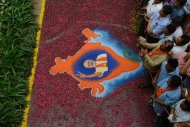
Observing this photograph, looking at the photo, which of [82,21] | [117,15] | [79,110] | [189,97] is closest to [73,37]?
[82,21]

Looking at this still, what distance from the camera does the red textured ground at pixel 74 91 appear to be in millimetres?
8117

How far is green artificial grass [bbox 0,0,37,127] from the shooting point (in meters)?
8.02

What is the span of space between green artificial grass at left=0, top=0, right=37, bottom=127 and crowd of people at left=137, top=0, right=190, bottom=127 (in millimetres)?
2436

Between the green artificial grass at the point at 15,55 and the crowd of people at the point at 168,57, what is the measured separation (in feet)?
7.99

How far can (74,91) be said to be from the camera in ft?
27.9

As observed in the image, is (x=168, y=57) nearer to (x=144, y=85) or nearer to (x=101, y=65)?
(x=144, y=85)

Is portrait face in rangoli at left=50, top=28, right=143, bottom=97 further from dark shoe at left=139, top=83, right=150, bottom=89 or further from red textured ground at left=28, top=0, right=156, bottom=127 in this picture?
dark shoe at left=139, top=83, right=150, bottom=89

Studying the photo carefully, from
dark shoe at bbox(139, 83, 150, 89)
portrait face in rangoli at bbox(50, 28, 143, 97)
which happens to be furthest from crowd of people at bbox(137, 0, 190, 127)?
portrait face in rangoli at bbox(50, 28, 143, 97)

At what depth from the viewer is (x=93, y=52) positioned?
9.11m

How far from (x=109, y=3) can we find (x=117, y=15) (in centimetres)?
45

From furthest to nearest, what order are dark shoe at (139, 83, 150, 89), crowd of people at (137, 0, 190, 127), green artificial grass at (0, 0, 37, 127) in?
dark shoe at (139, 83, 150, 89) < green artificial grass at (0, 0, 37, 127) < crowd of people at (137, 0, 190, 127)

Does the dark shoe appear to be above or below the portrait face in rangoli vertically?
below

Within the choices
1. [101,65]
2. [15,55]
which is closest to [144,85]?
[101,65]

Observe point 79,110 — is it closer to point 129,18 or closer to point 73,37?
point 73,37
